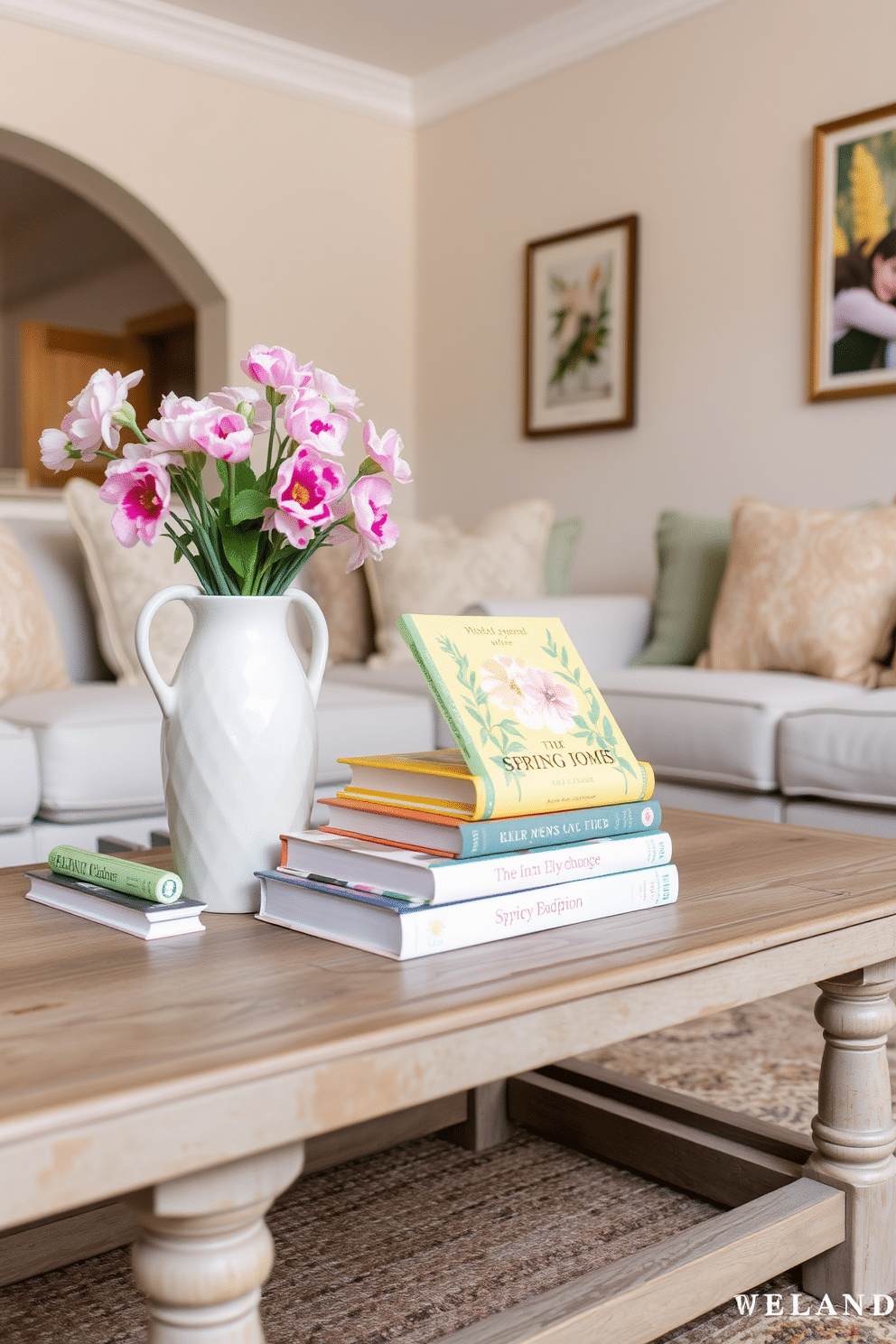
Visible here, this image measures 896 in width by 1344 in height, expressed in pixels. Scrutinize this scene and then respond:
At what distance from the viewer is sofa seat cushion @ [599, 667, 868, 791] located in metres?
2.35

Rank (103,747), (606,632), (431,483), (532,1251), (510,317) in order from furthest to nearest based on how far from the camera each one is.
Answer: (431,483), (510,317), (606,632), (103,747), (532,1251)

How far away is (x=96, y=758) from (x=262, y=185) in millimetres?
2964

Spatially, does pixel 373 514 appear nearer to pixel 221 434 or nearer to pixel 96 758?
pixel 221 434

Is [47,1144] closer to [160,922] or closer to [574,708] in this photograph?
[160,922]

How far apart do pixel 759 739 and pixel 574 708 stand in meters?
1.34

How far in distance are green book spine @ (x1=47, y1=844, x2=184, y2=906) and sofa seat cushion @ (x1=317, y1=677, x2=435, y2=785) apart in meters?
1.27

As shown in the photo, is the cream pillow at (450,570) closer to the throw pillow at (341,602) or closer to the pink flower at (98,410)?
the throw pillow at (341,602)

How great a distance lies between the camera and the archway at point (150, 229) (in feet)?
13.0

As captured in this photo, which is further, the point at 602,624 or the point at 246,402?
the point at 602,624

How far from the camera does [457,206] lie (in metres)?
4.59

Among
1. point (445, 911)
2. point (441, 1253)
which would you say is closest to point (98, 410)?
point (445, 911)

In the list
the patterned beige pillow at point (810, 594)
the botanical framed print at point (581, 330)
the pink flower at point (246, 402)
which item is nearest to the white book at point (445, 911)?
the pink flower at point (246, 402)

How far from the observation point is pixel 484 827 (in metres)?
0.92

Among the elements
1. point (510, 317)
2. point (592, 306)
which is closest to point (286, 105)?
point (510, 317)
